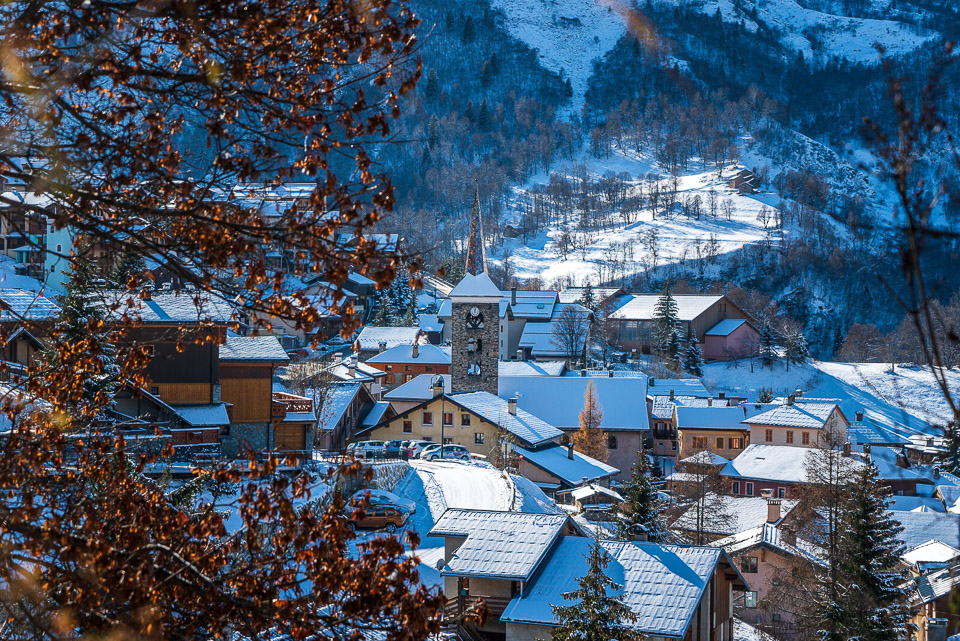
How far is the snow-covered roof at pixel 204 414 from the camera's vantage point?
2845cm

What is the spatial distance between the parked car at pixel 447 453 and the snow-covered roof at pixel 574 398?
1585 centimetres

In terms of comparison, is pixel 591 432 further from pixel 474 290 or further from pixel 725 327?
pixel 725 327

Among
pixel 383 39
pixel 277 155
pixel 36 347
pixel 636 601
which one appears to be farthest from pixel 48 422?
pixel 36 347

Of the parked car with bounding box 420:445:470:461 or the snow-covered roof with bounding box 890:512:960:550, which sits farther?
the parked car with bounding box 420:445:470:461

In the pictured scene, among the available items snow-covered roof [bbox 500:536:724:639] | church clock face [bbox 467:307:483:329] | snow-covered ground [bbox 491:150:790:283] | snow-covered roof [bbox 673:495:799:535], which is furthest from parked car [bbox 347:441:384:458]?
snow-covered ground [bbox 491:150:790:283]

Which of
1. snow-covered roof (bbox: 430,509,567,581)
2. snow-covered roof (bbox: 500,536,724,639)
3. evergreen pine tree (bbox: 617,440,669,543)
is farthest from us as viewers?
evergreen pine tree (bbox: 617,440,669,543)

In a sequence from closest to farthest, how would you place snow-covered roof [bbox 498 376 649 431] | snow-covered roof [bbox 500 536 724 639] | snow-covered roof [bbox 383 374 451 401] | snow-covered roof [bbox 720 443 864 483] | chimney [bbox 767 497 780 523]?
1. snow-covered roof [bbox 500 536 724 639]
2. chimney [bbox 767 497 780 523]
3. snow-covered roof [bbox 720 443 864 483]
4. snow-covered roof [bbox 383 374 451 401]
5. snow-covered roof [bbox 498 376 649 431]

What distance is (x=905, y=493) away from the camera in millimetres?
45719

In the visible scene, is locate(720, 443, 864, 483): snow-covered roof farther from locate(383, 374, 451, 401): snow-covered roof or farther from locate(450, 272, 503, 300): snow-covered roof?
locate(383, 374, 451, 401): snow-covered roof

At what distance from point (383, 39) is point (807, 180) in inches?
6938

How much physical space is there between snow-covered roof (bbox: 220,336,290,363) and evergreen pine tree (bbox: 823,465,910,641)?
58.2 ft

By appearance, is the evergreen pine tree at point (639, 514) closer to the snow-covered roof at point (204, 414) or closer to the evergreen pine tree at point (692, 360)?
the snow-covered roof at point (204, 414)

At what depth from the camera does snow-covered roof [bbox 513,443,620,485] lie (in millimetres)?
41844

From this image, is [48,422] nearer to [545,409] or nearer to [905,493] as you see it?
[905,493]
